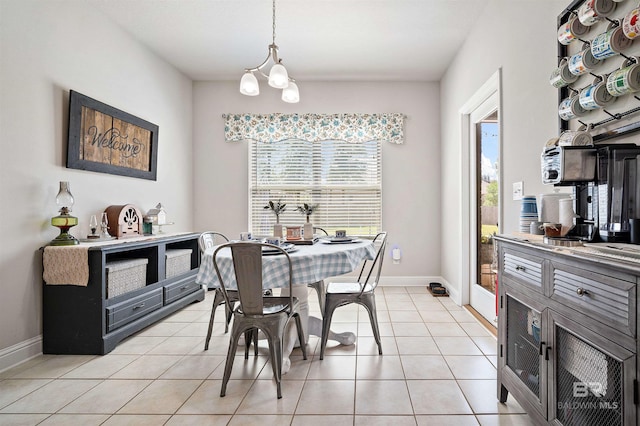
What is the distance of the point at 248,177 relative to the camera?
16.1 ft

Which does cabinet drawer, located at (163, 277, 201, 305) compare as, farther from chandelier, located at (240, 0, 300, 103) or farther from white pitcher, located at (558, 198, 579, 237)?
white pitcher, located at (558, 198, 579, 237)

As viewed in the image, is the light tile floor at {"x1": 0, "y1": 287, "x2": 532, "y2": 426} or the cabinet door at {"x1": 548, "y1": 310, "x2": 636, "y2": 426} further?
the light tile floor at {"x1": 0, "y1": 287, "x2": 532, "y2": 426}

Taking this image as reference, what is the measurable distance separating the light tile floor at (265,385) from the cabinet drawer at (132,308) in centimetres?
20

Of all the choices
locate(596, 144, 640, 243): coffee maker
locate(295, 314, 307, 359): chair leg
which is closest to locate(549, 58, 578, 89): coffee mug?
locate(596, 144, 640, 243): coffee maker

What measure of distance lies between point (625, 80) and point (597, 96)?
0.19 metres

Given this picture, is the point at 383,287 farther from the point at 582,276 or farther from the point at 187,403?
the point at 582,276

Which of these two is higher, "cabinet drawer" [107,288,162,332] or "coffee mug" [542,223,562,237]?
"coffee mug" [542,223,562,237]

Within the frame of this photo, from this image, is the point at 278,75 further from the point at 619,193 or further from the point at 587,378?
the point at 587,378

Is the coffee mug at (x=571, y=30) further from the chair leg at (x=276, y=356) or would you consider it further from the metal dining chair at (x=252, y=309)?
the chair leg at (x=276, y=356)

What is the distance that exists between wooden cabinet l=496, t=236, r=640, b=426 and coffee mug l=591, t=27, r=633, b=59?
92cm

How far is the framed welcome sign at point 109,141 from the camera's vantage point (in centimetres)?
286

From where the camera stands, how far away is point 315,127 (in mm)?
4785

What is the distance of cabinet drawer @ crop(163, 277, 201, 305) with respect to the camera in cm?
346

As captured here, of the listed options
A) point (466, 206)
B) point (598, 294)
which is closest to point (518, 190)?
point (466, 206)
